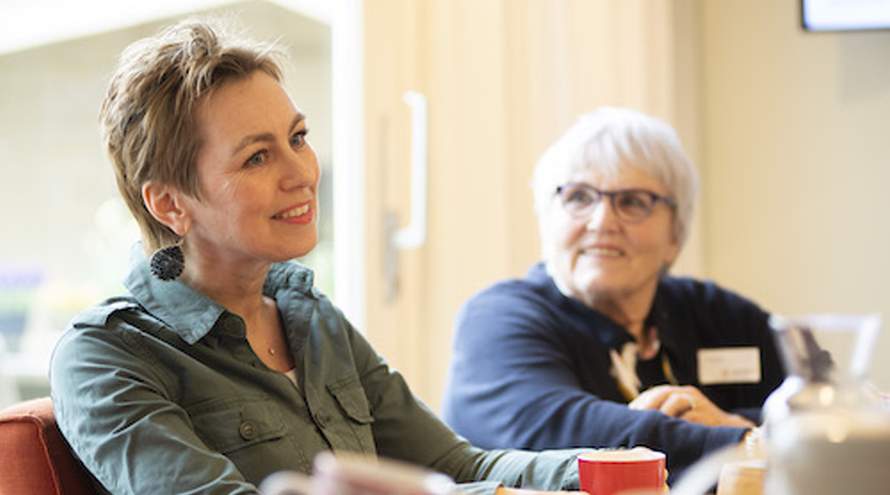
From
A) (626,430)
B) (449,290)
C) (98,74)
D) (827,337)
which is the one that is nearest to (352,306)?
(449,290)

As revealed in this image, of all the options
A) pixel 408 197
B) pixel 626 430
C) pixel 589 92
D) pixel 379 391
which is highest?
pixel 589 92

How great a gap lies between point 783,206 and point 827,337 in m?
2.82

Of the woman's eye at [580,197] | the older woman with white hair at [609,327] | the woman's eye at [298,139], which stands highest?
the woman's eye at [298,139]

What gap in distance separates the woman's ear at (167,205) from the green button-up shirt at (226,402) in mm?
78

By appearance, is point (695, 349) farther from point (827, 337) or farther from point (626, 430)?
point (827, 337)

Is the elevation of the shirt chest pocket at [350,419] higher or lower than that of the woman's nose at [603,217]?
lower

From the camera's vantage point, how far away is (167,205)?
1596 millimetres

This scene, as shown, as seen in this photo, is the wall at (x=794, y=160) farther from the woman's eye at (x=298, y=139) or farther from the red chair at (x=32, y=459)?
the red chair at (x=32, y=459)

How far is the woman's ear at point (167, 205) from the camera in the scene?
62.2 inches

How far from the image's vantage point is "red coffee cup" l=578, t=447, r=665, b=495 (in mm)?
1290

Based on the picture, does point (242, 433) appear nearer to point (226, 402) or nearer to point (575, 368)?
point (226, 402)

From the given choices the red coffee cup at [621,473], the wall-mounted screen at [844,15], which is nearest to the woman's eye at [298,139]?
the red coffee cup at [621,473]

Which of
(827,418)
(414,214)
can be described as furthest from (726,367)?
(827,418)

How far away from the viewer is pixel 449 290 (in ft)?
10.1
